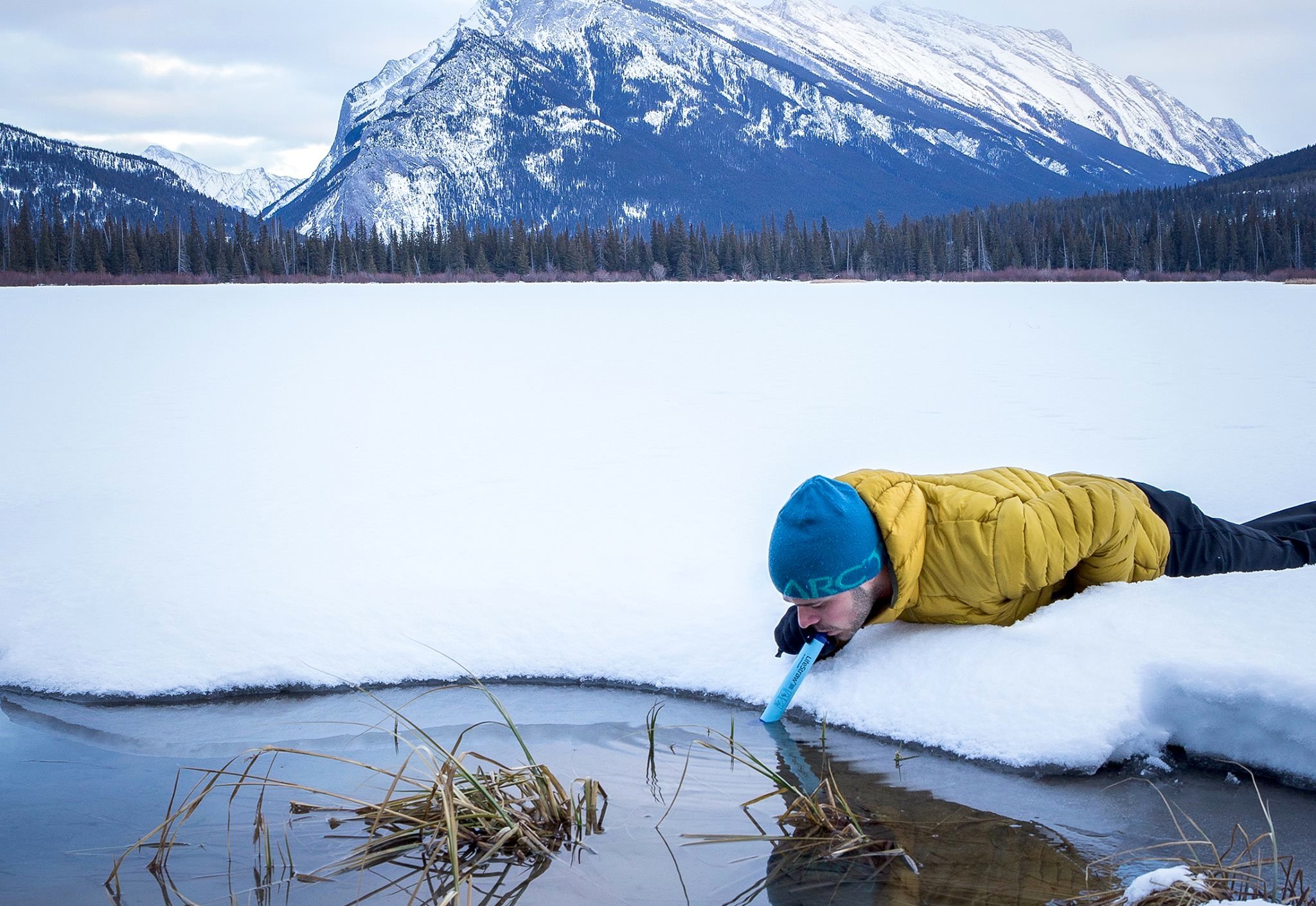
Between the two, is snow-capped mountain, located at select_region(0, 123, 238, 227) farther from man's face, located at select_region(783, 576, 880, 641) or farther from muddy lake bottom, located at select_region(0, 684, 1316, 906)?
man's face, located at select_region(783, 576, 880, 641)

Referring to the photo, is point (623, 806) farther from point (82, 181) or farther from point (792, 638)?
point (82, 181)

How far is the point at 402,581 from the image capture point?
3258 mm

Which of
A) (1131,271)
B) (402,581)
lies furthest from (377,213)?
(402,581)

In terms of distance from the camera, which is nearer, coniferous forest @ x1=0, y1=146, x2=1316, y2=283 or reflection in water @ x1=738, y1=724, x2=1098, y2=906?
reflection in water @ x1=738, y1=724, x2=1098, y2=906

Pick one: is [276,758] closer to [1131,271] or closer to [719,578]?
[719,578]

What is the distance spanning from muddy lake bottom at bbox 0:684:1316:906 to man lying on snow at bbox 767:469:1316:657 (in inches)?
12.8

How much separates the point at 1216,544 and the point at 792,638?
1.23 m

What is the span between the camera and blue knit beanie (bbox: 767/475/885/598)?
2.06 meters

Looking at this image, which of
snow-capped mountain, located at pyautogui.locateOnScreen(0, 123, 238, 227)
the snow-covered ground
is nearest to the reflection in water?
the snow-covered ground

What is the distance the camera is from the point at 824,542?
2061 mm

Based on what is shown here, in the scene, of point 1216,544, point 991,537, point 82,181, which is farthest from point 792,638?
point 82,181

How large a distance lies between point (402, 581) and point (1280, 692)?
2.46 metres

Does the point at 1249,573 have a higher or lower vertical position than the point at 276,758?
higher

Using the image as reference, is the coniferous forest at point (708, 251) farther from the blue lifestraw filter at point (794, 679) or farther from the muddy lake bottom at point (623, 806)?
the muddy lake bottom at point (623, 806)
